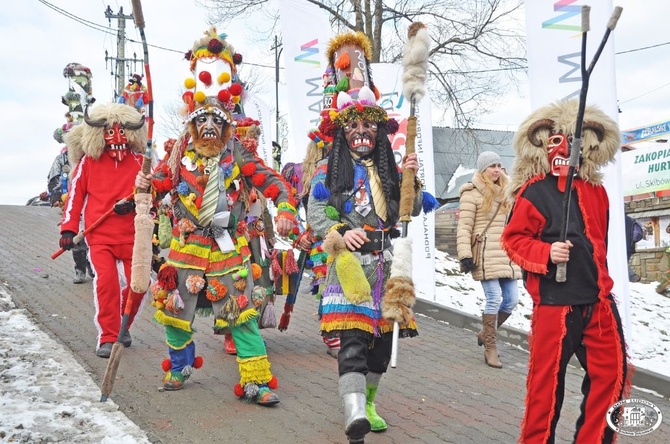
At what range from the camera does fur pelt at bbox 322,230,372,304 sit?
434cm

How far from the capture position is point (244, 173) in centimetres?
544

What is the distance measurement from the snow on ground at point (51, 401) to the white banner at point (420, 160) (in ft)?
16.9

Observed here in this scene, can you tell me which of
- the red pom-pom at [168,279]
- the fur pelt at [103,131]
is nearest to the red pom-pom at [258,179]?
the red pom-pom at [168,279]

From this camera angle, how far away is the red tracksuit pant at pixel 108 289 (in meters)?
6.34

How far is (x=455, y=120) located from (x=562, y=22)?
1072 cm

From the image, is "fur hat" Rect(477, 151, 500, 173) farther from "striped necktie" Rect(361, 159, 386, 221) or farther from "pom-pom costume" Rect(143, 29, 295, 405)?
"striped necktie" Rect(361, 159, 386, 221)

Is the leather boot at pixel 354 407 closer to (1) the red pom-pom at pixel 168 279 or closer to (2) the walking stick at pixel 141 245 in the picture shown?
(1) the red pom-pom at pixel 168 279

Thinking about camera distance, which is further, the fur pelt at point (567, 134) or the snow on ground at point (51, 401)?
the snow on ground at point (51, 401)

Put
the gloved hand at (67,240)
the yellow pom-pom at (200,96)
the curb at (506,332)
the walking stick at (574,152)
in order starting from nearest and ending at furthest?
the walking stick at (574,152) < the yellow pom-pom at (200,96) < the gloved hand at (67,240) < the curb at (506,332)

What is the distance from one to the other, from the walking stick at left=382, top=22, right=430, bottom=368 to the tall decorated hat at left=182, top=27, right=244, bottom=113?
138 cm

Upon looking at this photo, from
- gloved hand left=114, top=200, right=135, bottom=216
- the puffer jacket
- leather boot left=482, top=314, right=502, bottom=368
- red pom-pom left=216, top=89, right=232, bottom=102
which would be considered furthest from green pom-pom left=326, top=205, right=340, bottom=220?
leather boot left=482, top=314, right=502, bottom=368

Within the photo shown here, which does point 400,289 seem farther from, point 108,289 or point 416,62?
point 108,289

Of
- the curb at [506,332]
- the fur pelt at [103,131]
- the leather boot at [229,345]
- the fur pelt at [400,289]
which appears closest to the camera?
the fur pelt at [400,289]

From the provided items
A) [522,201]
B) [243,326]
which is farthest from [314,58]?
[522,201]
